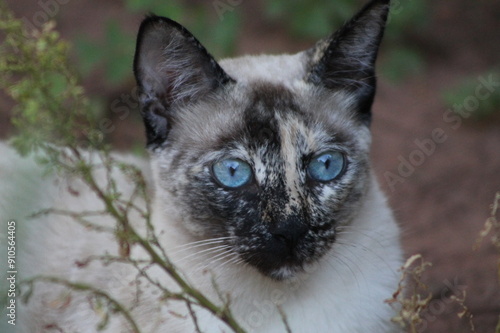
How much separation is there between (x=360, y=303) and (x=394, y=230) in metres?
0.36

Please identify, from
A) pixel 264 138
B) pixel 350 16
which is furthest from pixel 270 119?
pixel 350 16

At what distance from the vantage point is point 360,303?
99.8 inches

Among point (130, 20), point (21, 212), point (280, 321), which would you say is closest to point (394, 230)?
point (280, 321)

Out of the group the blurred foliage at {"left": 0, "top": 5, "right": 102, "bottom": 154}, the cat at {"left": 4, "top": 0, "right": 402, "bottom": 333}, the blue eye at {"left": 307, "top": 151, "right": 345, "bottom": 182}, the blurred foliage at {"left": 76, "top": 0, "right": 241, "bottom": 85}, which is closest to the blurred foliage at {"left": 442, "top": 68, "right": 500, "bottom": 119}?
the blurred foliage at {"left": 76, "top": 0, "right": 241, "bottom": 85}

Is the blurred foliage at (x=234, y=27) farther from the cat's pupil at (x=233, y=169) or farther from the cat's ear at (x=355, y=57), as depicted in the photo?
the cat's pupil at (x=233, y=169)

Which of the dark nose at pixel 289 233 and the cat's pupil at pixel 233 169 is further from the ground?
the cat's pupil at pixel 233 169

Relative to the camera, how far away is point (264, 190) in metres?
2.26

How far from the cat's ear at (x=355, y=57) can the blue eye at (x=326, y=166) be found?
12.2 inches

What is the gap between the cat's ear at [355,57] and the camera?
2471 millimetres

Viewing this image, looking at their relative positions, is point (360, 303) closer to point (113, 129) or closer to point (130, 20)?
point (113, 129)

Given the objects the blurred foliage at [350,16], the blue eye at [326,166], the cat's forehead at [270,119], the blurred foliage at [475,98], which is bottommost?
the blue eye at [326,166]

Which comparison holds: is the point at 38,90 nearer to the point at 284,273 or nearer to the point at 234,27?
the point at 284,273

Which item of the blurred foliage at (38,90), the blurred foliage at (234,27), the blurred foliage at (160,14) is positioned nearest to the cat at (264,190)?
the blurred foliage at (38,90)

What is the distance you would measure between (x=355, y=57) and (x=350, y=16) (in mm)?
2388
